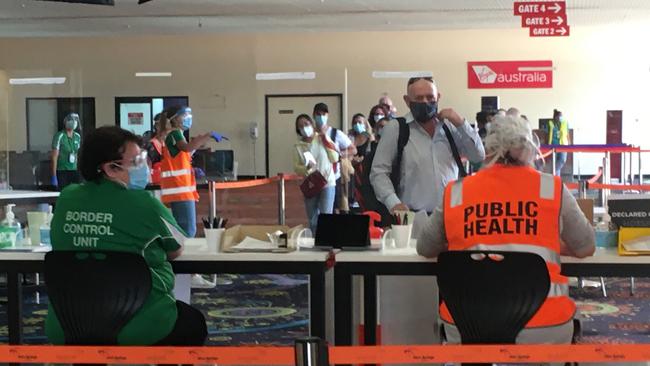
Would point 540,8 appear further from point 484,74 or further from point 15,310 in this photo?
point 15,310

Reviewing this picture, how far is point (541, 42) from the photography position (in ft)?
65.7

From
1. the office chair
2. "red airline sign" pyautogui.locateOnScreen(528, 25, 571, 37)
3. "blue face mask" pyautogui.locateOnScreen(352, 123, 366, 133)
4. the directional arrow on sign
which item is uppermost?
the directional arrow on sign

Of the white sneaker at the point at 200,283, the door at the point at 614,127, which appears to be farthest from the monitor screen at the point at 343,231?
the door at the point at 614,127

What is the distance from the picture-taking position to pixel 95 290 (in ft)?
11.9

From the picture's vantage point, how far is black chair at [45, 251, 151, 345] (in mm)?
3613

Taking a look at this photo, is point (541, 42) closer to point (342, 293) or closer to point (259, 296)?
point (259, 296)

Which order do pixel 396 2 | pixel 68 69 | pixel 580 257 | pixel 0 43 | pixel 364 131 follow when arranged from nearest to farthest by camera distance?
pixel 580 257 < pixel 364 131 < pixel 68 69 < pixel 396 2 < pixel 0 43

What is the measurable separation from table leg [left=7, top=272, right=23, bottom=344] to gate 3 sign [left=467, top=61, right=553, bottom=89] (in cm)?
1106

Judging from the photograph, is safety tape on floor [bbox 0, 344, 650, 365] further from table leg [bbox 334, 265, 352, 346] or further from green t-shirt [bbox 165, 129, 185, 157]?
green t-shirt [bbox 165, 129, 185, 157]

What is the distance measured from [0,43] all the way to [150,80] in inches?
231

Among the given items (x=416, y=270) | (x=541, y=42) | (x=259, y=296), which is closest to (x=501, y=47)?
(x=541, y=42)

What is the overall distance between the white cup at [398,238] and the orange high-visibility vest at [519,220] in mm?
717

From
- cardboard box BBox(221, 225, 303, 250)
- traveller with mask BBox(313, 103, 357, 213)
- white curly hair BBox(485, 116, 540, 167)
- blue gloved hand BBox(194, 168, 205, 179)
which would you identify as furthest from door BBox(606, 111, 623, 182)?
white curly hair BBox(485, 116, 540, 167)

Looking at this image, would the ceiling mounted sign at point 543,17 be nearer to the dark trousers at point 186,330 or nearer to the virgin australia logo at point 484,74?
the virgin australia logo at point 484,74
